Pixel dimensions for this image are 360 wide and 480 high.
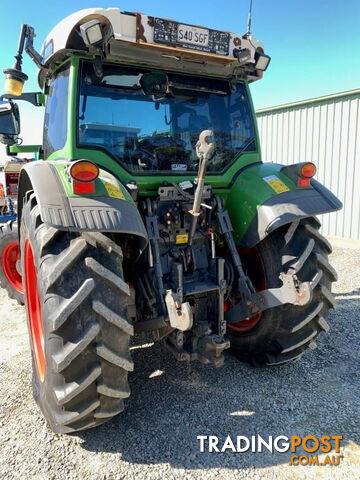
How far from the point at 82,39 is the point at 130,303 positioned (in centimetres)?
175

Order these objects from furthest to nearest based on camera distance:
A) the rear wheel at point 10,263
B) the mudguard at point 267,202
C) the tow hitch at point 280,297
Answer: the rear wheel at point 10,263, the mudguard at point 267,202, the tow hitch at point 280,297

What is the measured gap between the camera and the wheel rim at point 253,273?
2939mm

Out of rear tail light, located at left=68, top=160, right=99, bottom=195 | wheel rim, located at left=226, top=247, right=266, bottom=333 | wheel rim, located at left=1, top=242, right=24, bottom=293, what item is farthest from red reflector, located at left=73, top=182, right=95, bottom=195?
wheel rim, located at left=1, top=242, right=24, bottom=293

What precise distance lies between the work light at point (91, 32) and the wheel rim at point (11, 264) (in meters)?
2.98

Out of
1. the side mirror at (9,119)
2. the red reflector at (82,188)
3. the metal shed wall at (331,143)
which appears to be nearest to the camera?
the red reflector at (82,188)

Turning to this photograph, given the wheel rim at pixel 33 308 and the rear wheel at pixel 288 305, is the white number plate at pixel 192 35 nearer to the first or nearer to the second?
the rear wheel at pixel 288 305

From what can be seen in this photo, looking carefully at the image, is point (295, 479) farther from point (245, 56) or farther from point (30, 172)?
point (245, 56)

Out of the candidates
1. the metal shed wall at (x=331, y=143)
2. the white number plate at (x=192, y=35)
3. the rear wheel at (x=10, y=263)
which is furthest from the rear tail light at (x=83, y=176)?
the metal shed wall at (x=331, y=143)

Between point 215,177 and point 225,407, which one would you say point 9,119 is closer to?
point 215,177

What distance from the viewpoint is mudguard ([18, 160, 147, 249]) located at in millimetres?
1883

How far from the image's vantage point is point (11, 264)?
4.54 m

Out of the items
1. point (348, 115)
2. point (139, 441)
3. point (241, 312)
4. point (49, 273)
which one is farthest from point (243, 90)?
point (348, 115)

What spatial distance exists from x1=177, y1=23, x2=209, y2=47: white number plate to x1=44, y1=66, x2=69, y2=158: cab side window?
82 cm

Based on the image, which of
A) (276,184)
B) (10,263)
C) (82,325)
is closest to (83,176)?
(82,325)
